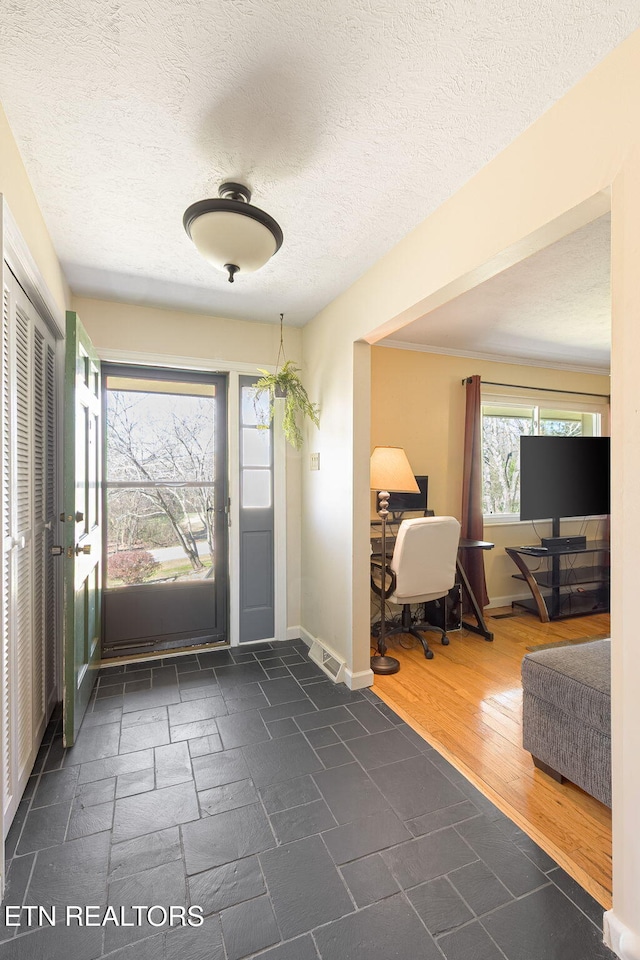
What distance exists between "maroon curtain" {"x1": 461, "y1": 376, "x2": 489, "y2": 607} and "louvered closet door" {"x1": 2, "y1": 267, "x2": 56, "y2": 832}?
3.30 metres

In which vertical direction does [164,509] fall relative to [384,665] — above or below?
above

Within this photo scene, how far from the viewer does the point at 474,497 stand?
13.6ft

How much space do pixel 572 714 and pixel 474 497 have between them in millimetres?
2485

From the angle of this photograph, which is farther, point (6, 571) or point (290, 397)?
point (290, 397)

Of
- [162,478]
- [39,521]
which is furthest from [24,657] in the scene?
[162,478]

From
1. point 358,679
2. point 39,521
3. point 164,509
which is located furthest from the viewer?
point 164,509

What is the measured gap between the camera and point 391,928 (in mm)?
1311

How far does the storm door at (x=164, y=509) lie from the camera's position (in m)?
3.26

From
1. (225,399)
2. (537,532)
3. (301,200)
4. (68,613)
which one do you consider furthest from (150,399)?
(537,532)

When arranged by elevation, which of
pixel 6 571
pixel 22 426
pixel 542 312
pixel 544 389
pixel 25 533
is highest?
pixel 542 312

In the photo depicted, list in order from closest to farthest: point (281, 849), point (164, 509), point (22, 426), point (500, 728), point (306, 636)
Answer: point (281, 849), point (22, 426), point (500, 728), point (164, 509), point (306, 636)

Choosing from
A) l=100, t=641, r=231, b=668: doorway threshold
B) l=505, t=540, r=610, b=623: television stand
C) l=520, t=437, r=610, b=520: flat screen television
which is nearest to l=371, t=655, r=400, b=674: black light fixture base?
l=100, t=641, r=231, b=668: doorway threshold

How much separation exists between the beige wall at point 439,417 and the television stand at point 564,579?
226mm

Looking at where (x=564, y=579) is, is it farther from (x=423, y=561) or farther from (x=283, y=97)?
(x=283, y=97)
